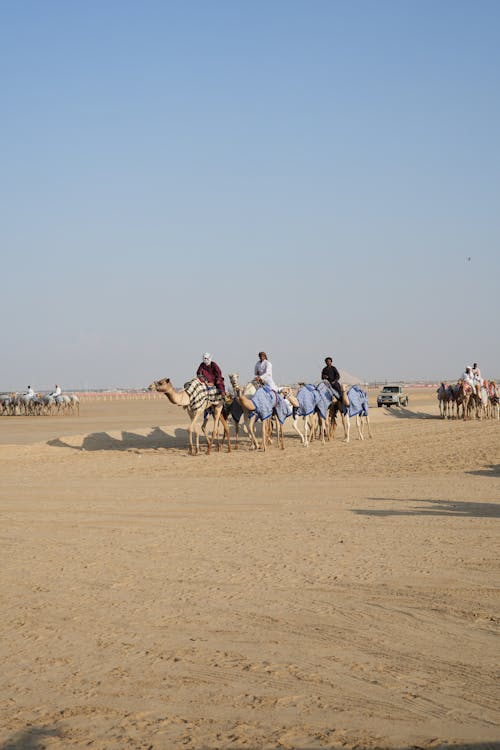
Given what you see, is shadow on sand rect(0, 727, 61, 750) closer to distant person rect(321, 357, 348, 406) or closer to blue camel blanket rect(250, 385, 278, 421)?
blue camel blanket rect(250, 385, 278, 421)

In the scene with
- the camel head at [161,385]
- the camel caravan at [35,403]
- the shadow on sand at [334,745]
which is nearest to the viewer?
the shadow on sand at [334,745]

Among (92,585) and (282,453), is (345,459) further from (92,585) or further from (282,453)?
(92,585)

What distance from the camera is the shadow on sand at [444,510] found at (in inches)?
472

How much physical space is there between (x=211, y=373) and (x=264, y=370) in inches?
60.9

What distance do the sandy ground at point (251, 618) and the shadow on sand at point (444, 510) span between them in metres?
0.06

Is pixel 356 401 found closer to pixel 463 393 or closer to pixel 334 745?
pixel 463 393

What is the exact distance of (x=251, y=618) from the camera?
6.85 meters

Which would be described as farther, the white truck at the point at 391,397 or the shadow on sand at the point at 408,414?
the white truck at the point at 391,397

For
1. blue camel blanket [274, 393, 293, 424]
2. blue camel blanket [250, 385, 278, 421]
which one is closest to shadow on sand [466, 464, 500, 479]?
blue camel blanket [250, 385, 278, 421]

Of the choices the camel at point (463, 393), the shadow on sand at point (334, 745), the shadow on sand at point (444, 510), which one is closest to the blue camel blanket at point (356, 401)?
the camel at point (463, 393)

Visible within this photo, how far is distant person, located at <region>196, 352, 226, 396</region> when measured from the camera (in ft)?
78.1

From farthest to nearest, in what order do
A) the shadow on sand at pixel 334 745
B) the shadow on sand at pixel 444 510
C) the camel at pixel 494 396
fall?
the camel at pixel 494 396 → the shadow on sand at pixel 444 510 → the shadow on sand at pixel 334 745

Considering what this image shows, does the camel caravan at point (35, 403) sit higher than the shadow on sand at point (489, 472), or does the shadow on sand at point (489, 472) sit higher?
the camel caravan at point (35, 403)

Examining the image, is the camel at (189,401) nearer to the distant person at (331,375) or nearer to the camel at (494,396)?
the distant person at (331,375)
